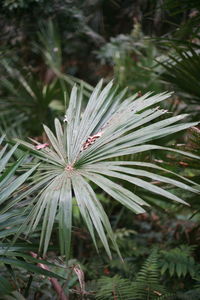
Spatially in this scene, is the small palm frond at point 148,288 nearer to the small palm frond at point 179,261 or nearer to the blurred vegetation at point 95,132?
the blurred vegetation at point 95,132

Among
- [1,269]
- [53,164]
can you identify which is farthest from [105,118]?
[1,269]

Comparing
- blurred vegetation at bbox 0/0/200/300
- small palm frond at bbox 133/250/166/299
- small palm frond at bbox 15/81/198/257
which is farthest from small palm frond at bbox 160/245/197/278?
small palm frond at bbox 15/81/198/257

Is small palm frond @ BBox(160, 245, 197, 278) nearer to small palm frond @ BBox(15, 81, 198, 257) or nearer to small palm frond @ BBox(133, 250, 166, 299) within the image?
small palm frond @ BBox(133, 250, 166, 299)

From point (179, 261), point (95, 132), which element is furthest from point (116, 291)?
point (95, 132)

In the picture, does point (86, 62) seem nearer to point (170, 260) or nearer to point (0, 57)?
point (0, 57)

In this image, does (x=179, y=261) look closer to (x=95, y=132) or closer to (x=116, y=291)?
(x=116, y=291)

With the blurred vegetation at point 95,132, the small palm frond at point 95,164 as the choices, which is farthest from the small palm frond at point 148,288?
the small palm frond at point 95,164
